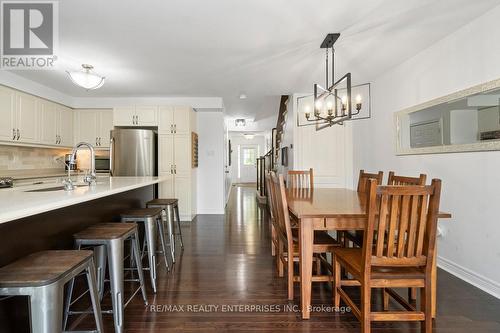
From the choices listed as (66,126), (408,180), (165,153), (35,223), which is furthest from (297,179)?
(66,126)

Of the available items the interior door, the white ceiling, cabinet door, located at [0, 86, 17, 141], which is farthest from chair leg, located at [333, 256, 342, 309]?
the interior door

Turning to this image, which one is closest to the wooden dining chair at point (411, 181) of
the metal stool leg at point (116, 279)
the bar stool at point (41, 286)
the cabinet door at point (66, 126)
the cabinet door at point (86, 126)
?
the metal stool leg at point (116, 279)

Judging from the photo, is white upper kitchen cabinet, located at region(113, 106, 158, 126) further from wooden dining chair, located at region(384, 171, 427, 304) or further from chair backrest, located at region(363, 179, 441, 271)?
chair backrest, located at region(363, 179, 441, 271)

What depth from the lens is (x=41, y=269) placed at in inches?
42.5

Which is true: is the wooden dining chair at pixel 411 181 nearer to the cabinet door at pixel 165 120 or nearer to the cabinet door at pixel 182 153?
the cabinet door at pixel 182 153

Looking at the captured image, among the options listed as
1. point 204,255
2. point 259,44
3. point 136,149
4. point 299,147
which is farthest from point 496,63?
point 136,149

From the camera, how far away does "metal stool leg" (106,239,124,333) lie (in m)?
1.54

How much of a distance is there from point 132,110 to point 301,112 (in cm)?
317

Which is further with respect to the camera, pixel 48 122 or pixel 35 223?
pixel 48 122

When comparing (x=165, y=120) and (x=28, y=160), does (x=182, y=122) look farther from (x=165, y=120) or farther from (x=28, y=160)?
(x=28, y=160)

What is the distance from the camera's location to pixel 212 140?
530cm

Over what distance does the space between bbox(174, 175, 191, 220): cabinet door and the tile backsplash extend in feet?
7.02

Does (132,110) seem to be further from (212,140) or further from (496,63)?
(496,63)

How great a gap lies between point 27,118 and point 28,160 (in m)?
0.78
